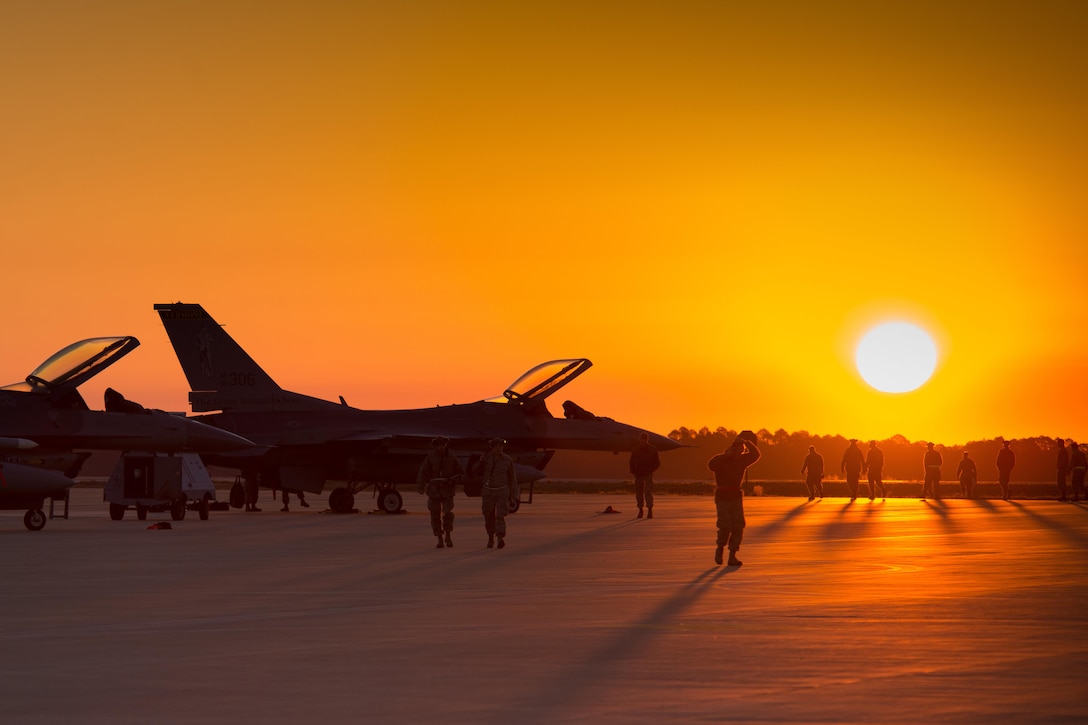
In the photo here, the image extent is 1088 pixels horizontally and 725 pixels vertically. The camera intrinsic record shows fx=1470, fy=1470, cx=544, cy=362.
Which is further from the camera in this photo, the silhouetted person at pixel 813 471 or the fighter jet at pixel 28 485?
the silhouetted person at pixel 813 471

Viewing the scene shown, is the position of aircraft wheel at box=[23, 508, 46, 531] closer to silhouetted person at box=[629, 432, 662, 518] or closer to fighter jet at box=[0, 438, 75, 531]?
fighter jet at box=[0, 438, 75, 531]

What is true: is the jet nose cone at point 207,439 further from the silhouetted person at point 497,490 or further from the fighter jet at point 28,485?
the silhouetted person at point 497,490

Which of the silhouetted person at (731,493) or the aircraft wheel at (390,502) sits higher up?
the silhouetted person at (731,493)

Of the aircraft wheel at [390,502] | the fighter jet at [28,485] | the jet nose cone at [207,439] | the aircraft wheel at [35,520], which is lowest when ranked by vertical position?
the aircraft wheel at [35,520]

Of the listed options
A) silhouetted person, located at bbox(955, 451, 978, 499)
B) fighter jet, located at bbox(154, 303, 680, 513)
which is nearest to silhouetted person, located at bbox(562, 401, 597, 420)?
fighter jet, located at bbox(154, 303, 680, 513)

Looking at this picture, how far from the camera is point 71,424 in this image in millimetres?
28125

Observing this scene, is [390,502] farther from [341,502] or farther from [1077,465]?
[1077,465]

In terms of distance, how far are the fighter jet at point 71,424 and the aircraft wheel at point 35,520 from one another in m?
0.02

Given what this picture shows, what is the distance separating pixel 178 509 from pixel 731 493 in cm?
1591

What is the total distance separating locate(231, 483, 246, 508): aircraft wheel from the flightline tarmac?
1838 cm

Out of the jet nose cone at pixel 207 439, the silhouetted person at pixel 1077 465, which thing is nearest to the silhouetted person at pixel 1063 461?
the silhouetted person at pixel 1077 465

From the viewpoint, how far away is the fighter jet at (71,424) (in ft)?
89.3

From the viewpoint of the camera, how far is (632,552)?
759 inches

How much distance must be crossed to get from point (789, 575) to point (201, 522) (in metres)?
17.2
